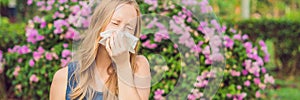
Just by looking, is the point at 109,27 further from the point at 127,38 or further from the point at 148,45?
the point at 148,45

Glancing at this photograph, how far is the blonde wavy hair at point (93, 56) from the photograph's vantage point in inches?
87.1

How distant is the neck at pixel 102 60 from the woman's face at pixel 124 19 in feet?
0.31

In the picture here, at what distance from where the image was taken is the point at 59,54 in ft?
17.9

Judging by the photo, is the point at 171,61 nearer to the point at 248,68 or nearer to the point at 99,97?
the point at 248,68

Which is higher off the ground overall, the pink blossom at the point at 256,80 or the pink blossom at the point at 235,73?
the pink blossom at the point at 235,73

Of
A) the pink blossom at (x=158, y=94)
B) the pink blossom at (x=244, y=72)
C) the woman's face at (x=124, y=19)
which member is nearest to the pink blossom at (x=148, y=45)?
the pink blossom at (x=158, y=94)

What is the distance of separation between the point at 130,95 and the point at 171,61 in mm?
2963

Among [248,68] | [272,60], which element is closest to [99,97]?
[248,68]

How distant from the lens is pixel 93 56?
7.33 ft

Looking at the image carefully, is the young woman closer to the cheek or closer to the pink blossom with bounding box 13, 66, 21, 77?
the cheek

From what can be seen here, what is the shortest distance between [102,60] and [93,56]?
43mm

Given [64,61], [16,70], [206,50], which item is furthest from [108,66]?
[16,70]

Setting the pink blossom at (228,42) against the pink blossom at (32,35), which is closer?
the pink blossom at (228,42)

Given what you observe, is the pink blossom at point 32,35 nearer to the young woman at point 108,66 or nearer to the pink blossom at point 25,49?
the pink blossom at point 25,49
